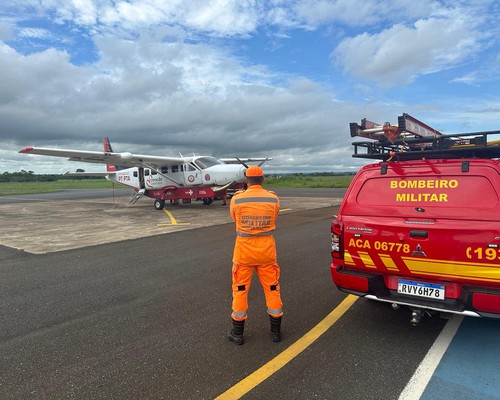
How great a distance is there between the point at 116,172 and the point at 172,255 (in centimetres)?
1767

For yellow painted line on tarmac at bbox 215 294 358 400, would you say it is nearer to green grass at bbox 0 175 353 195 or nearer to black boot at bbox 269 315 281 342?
black boot at bbox 269 315 281 342

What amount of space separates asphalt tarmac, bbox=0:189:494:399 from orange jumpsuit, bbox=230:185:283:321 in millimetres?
447

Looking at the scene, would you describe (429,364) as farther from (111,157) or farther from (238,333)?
(111,157)

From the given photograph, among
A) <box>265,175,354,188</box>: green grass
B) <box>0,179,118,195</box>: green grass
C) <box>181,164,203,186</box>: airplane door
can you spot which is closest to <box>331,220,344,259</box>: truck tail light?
<box>181,164,203,186</box>: airplane door

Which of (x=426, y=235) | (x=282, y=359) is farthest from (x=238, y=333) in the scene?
(x=426, y=235)

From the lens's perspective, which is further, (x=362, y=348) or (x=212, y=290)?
(x=212, y=290)

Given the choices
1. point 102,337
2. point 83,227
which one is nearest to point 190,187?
point 83,227

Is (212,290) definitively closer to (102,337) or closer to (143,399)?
(102,337)

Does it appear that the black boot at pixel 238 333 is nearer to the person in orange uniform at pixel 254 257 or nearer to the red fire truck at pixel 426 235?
the person in orange uniform at pixel 254 257

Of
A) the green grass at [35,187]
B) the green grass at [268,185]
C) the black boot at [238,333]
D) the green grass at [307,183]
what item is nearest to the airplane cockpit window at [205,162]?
the black boot at [238,333]

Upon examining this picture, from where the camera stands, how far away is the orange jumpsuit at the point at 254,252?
370 cm

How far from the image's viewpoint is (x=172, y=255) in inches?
310

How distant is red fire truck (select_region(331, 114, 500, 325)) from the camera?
317 cm

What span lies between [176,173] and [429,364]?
17481 mm
